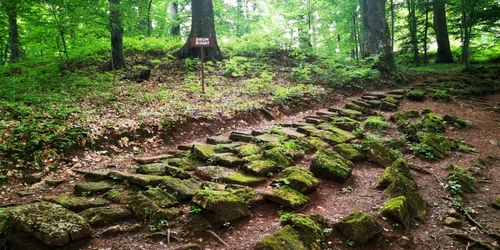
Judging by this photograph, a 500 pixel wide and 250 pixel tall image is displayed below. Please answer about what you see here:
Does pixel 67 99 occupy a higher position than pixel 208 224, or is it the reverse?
pixel 67 99

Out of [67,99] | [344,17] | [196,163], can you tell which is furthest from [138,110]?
[344,17]

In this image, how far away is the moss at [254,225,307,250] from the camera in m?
2.88

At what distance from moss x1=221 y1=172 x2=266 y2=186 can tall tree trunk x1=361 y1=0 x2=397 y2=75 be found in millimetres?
10617

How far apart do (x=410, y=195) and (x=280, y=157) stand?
210 centimetres

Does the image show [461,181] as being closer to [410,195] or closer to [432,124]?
[410,195]

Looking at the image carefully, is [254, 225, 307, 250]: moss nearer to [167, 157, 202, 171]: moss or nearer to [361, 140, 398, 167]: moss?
[167, 157, 202, 171]: moss

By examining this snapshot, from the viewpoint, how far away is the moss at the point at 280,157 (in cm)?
512

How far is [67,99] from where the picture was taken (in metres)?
7.90

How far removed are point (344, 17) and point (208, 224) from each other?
16896mm

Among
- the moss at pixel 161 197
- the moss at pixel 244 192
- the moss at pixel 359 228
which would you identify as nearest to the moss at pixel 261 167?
the moss at pixel 244 192

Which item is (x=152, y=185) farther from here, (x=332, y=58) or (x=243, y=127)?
(x=332, y=58)

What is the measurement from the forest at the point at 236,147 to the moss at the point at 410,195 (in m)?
0.03

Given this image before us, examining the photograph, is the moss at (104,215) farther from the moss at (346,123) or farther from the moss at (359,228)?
the moss at (346,123)

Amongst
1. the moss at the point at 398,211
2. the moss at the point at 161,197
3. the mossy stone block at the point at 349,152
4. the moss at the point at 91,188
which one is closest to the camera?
the moss at the point at 161,197
